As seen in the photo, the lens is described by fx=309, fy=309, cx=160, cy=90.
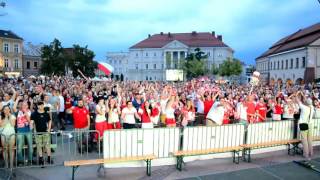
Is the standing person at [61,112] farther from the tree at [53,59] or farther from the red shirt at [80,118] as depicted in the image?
the tree at [53,59]

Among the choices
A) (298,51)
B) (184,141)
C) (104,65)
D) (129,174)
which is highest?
(298,51)

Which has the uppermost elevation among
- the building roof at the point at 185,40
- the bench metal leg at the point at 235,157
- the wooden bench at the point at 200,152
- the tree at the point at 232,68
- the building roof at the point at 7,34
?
the building roof at the point at 185,40

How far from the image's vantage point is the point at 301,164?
27.8ft

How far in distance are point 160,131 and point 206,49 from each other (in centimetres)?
9229

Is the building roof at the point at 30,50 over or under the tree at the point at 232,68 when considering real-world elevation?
over

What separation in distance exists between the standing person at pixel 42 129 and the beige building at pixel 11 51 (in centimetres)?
7250

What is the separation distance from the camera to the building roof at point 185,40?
98688 mm

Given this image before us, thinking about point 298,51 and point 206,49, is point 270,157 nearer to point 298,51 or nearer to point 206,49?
point 298,51

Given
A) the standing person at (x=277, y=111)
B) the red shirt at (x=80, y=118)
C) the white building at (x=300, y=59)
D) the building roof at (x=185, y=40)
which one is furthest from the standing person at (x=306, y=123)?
the building roof at (x=185, y=40)

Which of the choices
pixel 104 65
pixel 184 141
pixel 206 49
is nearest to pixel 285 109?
pixel 184 141

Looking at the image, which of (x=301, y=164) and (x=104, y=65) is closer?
(x=301, y=164)

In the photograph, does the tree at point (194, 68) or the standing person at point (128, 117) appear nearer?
the standing person at point (128, 117)

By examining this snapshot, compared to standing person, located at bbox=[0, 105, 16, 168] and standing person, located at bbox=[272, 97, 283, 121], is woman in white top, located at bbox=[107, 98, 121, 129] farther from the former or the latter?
standing person, located at bbox=[272, 97, 283, 121]

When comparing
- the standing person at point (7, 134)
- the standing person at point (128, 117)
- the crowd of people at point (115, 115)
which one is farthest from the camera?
the standing person at point (128, 117)
